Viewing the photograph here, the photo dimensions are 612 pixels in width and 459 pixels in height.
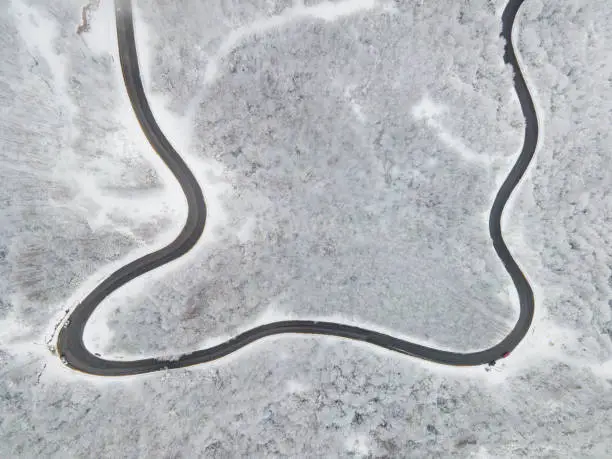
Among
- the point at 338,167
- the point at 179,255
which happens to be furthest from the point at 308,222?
the point at 179,255

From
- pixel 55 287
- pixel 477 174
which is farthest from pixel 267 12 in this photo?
pixel 55 287

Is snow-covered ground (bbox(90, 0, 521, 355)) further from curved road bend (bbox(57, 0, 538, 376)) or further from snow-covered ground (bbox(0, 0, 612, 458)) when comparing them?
curved road bend (bbox(57, 0, 538, 376))

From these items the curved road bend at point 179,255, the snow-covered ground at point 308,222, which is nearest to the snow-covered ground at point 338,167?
the snow-covered ground at point 308,222

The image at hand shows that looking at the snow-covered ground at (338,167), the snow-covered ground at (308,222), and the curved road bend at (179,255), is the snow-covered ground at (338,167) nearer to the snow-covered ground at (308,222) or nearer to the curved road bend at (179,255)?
the snow-covered ground at (308,222)

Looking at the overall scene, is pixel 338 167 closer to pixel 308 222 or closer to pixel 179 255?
pixel 308 222

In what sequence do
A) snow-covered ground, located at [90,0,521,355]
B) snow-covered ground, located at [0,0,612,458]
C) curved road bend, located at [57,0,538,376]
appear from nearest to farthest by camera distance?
snow-covered ground, located at [0,0,612,458] → curved road bend, located at [57,0,538,376] → snow-covered ground, located at [90,0,521,355]

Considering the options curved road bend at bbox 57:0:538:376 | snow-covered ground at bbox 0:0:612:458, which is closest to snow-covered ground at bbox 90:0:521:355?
snow-covered ground at bbox 0:0:612:458
